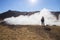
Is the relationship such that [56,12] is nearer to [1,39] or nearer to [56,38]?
[56,38]

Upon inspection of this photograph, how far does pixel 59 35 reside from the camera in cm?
1476

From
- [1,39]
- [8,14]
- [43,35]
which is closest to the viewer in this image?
[1,39]

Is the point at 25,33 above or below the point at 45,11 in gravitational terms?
below

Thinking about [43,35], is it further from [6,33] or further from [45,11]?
[45,11]

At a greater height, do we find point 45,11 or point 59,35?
point 45,11

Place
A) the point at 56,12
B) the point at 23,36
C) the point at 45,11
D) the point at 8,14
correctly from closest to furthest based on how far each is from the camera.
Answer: the point at 23,36 < the point at 45,11 < the point at 56,12 < the point at 8,14

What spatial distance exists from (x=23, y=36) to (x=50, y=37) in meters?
3.37

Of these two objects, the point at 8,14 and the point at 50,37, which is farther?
the point at 8,14

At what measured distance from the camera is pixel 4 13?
57.8 metres

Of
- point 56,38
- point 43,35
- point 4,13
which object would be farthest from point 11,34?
point 4,13

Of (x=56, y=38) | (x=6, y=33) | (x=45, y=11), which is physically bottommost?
(x=56, y=38)

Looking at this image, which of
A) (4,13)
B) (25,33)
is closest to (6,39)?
(25,33)

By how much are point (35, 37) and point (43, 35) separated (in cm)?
134

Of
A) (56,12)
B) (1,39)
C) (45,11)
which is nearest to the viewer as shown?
(1,39)
